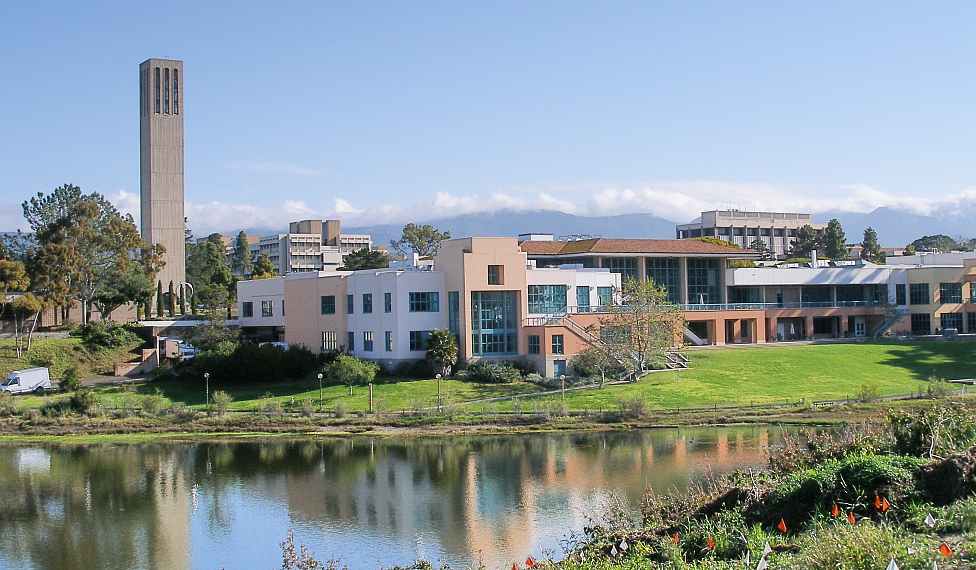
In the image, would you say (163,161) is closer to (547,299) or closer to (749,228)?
(547,299)

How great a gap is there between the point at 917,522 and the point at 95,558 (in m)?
18.4

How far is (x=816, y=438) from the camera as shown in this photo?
24.8m

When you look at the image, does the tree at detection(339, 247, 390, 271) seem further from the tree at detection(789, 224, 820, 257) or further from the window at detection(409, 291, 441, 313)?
the tree at detection(789, 224, 820, 257)

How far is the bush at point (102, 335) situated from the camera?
68.1 metres

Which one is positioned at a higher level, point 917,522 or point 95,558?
point 917,522

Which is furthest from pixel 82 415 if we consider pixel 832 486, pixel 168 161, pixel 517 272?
pixel 168 161

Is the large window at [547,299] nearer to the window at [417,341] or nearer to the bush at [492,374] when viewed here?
the bush at [492,374]

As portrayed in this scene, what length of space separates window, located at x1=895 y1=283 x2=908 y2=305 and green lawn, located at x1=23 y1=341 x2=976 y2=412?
1480 cm

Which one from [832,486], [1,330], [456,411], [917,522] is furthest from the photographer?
[1,330]

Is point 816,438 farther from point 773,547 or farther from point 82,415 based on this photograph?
point 82,415

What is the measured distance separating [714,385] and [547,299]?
1274 cm

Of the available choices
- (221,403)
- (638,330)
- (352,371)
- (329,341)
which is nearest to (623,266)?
(638,330)

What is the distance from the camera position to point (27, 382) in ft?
190

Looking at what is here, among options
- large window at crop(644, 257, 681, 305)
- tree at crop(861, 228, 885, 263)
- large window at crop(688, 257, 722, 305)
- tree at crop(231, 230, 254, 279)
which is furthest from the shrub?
tree at crop(861, 228, 885, 263)
